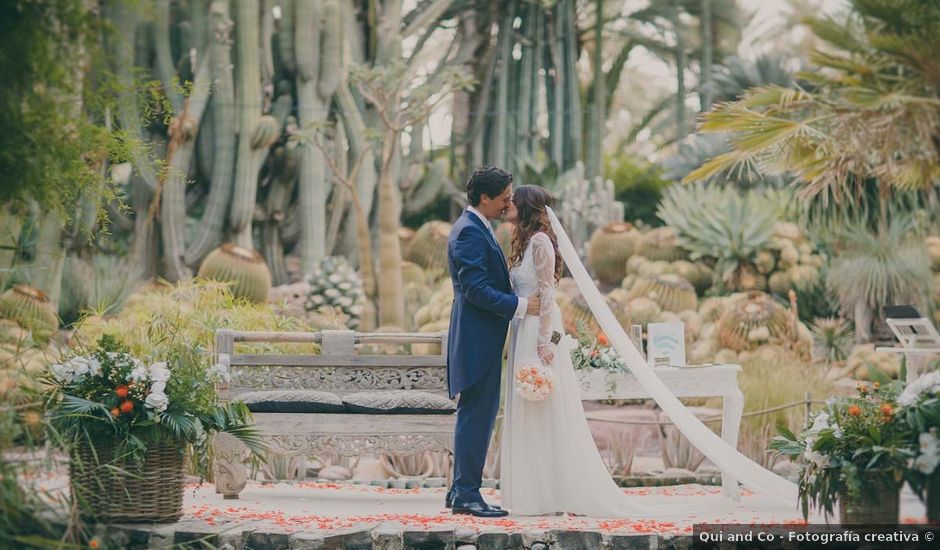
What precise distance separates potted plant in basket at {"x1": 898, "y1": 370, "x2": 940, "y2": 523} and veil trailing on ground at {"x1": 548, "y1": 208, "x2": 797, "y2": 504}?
4.72ft

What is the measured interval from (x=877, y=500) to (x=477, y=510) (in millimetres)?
2035

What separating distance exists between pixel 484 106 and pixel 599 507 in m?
13.5

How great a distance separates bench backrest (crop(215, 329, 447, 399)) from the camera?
731 centimetres

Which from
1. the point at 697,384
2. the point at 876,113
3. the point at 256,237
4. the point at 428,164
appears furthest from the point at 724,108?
the point at 428,164

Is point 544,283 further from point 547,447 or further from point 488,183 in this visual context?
point 547,447

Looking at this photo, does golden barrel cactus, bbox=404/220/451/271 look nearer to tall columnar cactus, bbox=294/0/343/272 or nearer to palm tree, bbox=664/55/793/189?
tall columnar cactus, bbox=294/0/343/272

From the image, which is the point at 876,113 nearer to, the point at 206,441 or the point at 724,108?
the point at 724,108

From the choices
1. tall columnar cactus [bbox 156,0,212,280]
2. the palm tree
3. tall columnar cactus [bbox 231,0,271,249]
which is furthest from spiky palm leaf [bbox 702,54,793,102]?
tall columnar cactus [bbox 156,0,212,280]

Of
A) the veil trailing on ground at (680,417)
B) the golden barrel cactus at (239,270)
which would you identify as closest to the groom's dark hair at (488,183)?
the veil trailing on ground at (680,417)

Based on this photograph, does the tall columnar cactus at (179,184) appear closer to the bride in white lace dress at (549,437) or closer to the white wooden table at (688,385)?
the white wooden table at (688,385)

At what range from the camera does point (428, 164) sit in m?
18.6

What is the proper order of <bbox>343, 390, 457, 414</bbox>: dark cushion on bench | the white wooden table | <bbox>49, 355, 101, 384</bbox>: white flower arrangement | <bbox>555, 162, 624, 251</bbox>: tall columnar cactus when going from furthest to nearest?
<bbox>555, 162, 624, 251</bbox>: tall columnar cactus
the white wooden table
<bbox>343, 390, 457, 414</bbox>: dark cushion on bench
<bbox>49, 355, 101, 384</bbox>: white flower arrangement

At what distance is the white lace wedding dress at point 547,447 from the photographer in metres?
6.13

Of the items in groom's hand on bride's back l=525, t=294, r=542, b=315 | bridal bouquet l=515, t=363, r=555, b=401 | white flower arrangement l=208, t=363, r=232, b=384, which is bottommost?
bridal bouquet l=515, t=363, r=555, b=401
